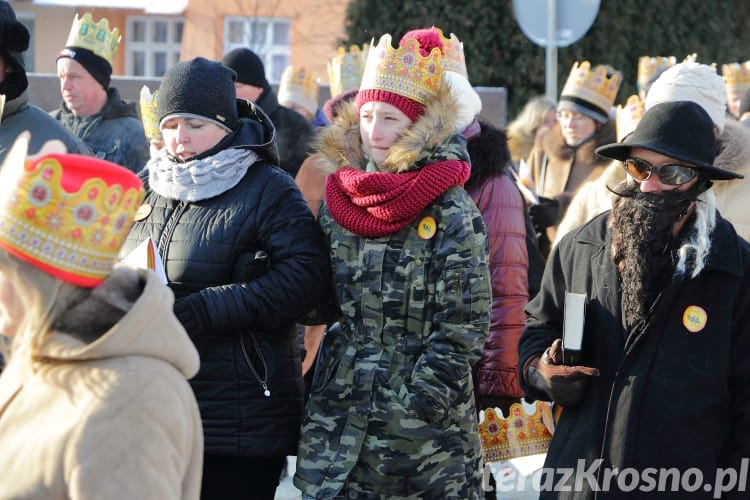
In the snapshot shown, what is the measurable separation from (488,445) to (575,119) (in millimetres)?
3315

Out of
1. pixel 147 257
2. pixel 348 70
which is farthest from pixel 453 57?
pixel 147 257

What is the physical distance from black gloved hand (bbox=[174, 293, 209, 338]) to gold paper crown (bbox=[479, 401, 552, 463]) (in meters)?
1.53

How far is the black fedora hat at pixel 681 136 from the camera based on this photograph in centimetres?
376

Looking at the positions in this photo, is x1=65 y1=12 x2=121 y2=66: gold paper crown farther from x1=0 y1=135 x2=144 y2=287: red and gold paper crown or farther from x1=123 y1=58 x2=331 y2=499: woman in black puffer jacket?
x1=0 y1=135 x2=144 y2=287: red and gold paper crown

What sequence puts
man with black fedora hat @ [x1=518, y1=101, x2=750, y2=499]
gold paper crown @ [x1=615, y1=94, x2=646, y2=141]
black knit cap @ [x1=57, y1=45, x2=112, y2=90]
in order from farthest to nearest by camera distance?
black knit cap @ [x1=57, y1=45, x2=112, y2=90] < gold paper crown @ [x1=615, y1=94, x2=646, y2=141] < man with black fedora hat @ [x1=518, y1=101, x2=750, y2=499]

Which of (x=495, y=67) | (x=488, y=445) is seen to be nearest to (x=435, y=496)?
(x=488, y=445)

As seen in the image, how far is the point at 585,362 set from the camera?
393cm

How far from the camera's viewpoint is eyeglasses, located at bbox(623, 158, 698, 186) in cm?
379

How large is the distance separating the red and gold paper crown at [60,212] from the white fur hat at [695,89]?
9.59 ft

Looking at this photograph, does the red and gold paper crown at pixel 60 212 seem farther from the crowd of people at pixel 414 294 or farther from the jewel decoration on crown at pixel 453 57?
the jewel decoration on crown at pixel 453 57

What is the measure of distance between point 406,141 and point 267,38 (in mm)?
19993

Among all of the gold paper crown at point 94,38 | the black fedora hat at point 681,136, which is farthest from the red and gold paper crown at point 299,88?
the black fedora hat at point 681,136

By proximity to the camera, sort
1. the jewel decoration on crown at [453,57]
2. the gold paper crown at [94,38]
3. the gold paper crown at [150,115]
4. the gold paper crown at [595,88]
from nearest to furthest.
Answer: the jewel decoration on crown at [453,57], the gold paper crown at [150,115], the gold paper crown at [94,38], the gold paper crown at [595,88]

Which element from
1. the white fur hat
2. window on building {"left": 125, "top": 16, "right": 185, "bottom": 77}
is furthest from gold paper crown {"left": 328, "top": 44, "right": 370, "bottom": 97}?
window on building {"left": 125, "top": 16, "right": 185, "bottom": 77}
